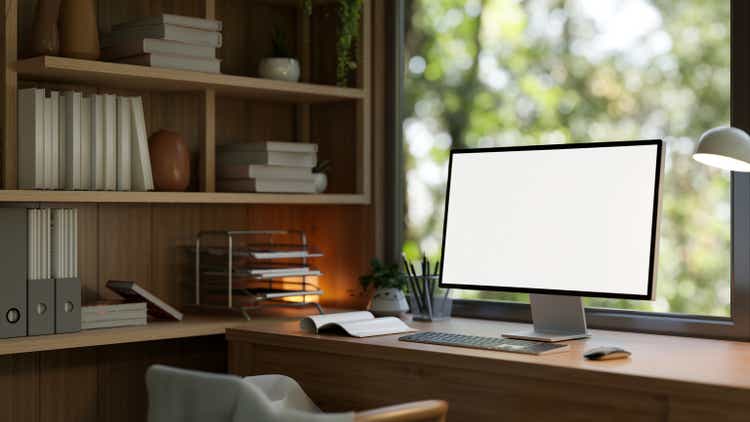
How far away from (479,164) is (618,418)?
34.3 inches

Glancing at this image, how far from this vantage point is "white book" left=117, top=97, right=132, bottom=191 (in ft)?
8.54

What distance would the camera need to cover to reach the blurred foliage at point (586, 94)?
257 centimetres

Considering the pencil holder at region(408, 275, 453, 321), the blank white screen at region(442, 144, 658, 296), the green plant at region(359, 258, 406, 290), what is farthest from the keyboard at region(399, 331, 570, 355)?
the green plant at region(359, 258, 406, 290)

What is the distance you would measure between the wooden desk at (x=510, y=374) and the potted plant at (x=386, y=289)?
21 centimetres

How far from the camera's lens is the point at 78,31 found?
8.32ft

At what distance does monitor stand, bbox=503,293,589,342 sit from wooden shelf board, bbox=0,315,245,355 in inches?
33.3

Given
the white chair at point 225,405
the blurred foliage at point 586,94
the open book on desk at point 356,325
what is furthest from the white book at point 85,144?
the blurred foliage at point 586,94

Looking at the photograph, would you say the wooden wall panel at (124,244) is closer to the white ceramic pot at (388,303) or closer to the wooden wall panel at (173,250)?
the wooden wall panel at (173,250)

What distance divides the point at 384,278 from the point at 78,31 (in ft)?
3.74

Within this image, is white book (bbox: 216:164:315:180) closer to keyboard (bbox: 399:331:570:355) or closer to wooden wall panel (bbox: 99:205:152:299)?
wooden wall panel (bbox: 99:205:152:299)

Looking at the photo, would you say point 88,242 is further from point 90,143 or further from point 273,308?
point 273,308

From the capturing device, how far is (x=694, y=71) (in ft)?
8.51

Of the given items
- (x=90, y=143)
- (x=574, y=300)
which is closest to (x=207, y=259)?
(x=90, y=143)

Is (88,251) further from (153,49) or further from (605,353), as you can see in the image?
(605,353)
